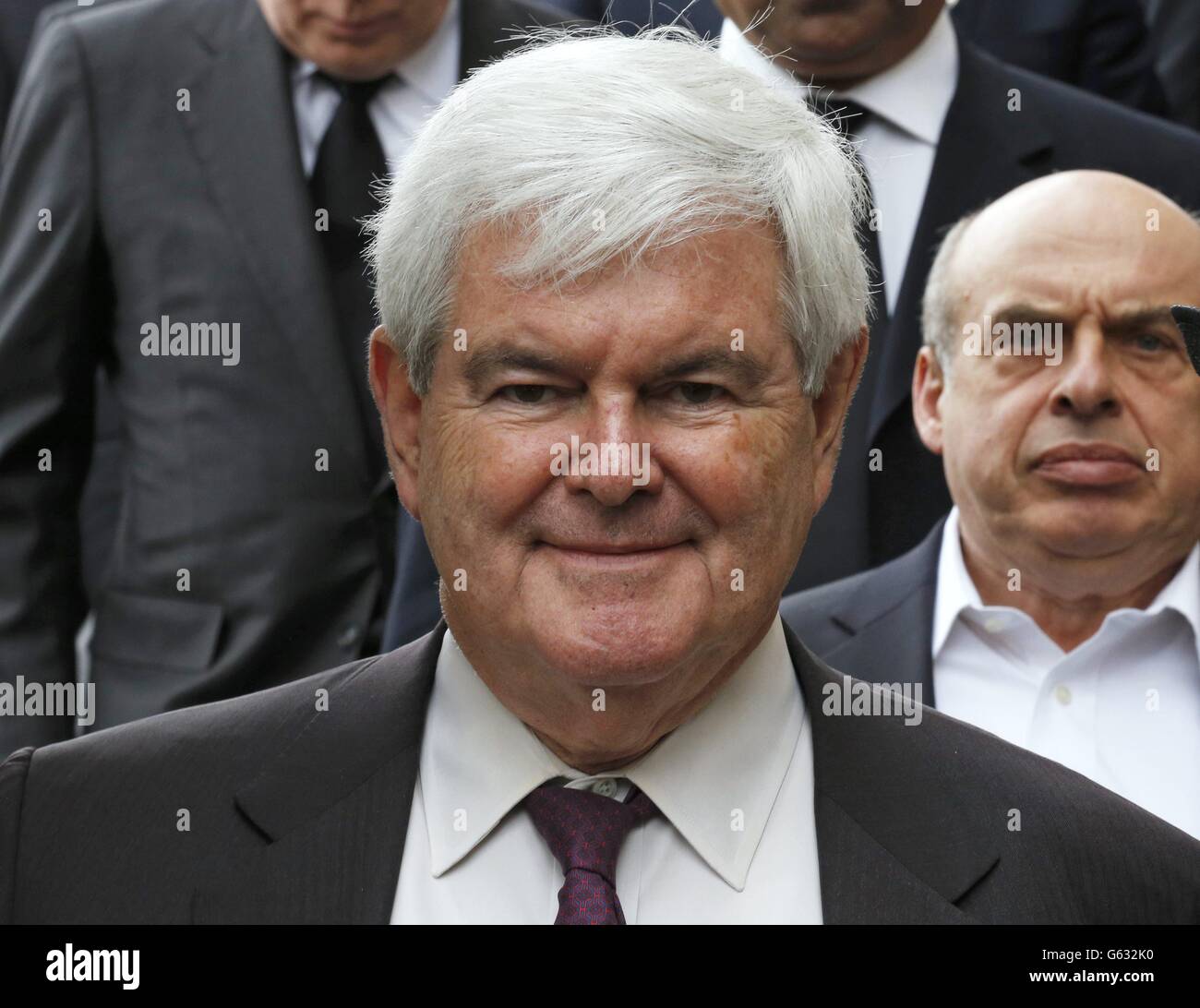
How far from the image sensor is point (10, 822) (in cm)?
236

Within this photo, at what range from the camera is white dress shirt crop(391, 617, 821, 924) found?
2277 mm

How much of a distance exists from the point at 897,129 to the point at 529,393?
1483 millimetres

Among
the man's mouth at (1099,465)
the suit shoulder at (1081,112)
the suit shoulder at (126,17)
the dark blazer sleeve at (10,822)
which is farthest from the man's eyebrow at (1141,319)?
the dark blazer sleeve at (10,822)

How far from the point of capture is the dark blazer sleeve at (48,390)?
3385mm

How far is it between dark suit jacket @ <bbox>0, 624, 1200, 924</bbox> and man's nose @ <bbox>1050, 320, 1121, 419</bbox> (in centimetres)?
85

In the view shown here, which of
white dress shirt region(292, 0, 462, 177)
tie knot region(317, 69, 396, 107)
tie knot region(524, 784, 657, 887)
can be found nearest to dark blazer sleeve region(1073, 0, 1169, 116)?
white dress shirt region(292, 0, 462, 177)

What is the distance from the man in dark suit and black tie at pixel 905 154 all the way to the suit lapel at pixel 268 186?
77cm

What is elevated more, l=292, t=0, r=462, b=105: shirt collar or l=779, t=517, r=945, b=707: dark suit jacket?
l=292, t=0, r=462, b=105: shirt collar

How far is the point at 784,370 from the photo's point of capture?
2309 millimetres

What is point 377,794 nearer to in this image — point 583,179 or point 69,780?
point 69,780

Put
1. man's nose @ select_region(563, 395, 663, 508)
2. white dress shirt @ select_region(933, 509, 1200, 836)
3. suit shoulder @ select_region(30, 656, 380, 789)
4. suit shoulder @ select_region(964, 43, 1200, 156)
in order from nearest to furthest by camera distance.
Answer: man's nose @ select_region(563, 395, 663, 508) → suit shoulder @ select_region(30, 656, 380, 789) → white dress shirt @ select_region(933, 509, 1200, 836) → suit shoulder @ select_region(964, 43, 1200, 156)

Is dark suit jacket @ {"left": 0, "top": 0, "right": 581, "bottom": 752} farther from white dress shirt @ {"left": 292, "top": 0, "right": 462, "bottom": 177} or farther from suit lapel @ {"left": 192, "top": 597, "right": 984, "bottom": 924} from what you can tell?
suit lapel @ {"left": 192, "top": 597, "right": 984, "bottom": 924}

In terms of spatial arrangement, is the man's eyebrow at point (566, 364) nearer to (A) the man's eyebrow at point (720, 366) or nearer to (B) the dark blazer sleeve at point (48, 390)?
(A) the man's eyebrow at point (720, 366)

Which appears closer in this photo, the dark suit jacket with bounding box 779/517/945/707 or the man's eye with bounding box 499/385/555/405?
the man's eye with bounding box 499/385/555/405
